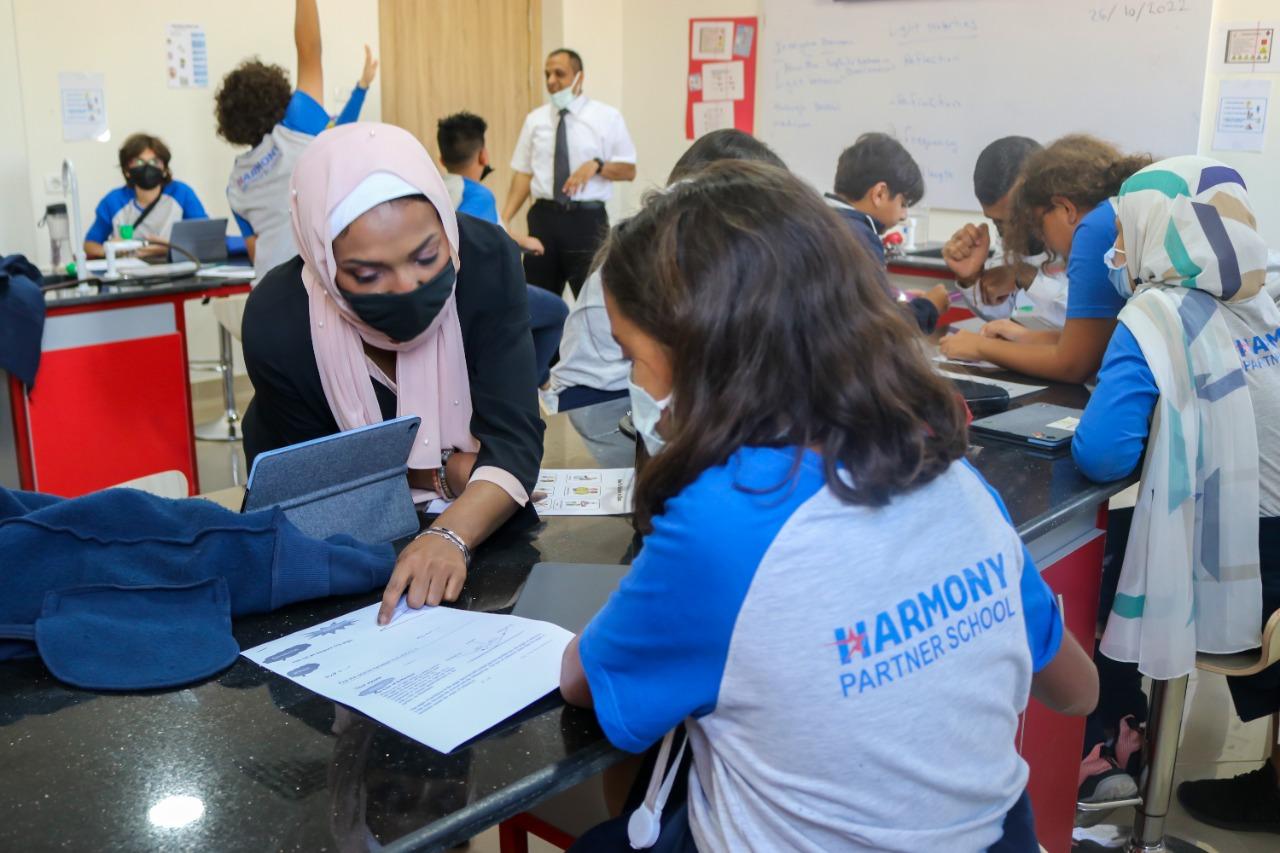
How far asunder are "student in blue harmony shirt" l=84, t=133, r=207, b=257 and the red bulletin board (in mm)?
2673

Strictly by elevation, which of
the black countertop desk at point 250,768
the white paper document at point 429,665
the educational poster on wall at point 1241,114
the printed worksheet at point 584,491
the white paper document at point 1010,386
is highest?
the educational poster on wall at point 1241,114

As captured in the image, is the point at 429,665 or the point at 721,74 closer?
the point at 429,665

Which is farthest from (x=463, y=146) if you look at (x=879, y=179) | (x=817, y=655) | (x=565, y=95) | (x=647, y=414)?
(x=817, y=655)

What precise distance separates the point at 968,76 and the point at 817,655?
469 centimetres

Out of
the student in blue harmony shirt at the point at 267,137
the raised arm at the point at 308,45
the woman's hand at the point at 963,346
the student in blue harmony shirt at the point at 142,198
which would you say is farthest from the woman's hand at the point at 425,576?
the student in blue harmony shirt at the point at 142,198

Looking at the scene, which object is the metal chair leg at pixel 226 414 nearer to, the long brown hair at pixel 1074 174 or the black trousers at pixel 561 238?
the black trousers at pixel 561 238

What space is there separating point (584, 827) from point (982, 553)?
718 millimetres

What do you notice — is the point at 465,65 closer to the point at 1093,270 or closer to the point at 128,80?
the point at 128,80

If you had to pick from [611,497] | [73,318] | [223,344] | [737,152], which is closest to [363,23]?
[223,344]

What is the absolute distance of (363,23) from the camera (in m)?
5.89

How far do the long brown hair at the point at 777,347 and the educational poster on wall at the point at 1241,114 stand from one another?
4.01 m

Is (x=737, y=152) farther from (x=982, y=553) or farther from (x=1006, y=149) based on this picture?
(x=982, y=553)

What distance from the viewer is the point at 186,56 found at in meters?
5.37

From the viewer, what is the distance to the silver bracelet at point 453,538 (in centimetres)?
138
